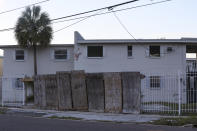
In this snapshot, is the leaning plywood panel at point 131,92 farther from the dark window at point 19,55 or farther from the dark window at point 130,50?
the dark window at point 19,55

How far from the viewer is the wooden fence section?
44.2 ft

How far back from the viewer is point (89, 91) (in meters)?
14.3

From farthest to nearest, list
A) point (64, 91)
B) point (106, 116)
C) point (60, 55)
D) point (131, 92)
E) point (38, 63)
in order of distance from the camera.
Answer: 1. point (38, 63)
2. point (60, 55)
3. point (64, 91)
4. point (131, 92)
5. point (106, 116)

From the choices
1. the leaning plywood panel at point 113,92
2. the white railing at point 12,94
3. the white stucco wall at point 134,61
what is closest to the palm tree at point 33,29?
the white stucco wall at point 134,61

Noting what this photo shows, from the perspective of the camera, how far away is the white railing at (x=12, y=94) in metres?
17.2

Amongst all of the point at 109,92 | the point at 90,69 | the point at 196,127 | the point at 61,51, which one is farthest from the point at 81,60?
the point at 196,127

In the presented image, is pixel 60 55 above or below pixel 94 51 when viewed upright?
below

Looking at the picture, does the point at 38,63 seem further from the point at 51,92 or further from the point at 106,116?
the point at 106,116

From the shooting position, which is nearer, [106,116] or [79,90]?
[106,116]

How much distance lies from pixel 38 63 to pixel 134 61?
8210mm

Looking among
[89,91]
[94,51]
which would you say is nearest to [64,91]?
[89,91]

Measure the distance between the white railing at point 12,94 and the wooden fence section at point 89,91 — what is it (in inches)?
75.3

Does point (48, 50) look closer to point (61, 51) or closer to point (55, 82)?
point (61, 51)

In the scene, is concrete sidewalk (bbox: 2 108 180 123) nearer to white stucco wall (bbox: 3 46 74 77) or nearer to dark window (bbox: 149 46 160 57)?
white stucco wall (bbox: 3 46 74 77)
